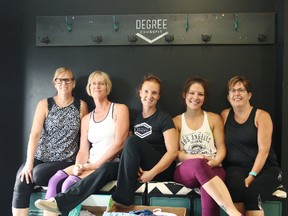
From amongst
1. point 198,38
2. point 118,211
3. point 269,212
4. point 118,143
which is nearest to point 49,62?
point 118,143

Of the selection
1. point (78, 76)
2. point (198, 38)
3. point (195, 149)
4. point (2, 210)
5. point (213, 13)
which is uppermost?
point (213, 13)

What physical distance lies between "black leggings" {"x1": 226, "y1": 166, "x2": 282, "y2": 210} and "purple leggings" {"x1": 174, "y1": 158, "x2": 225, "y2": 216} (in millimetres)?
90

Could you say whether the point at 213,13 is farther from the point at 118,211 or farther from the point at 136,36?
the point at 118,211

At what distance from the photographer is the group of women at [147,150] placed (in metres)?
2.13

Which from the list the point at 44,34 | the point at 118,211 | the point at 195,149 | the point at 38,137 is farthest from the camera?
the point at 44,34

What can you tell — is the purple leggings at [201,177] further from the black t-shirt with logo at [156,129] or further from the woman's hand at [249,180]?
the black t-shirt with logo at [156,129]

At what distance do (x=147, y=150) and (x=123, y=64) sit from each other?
971 millimetres

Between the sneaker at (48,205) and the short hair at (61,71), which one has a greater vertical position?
the short hair at (61,71)

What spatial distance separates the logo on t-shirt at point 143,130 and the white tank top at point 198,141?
27 centimetres

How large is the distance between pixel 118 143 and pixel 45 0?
1.55 meters

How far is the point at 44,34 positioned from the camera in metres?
2.92

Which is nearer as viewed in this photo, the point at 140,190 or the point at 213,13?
the point at 140,190

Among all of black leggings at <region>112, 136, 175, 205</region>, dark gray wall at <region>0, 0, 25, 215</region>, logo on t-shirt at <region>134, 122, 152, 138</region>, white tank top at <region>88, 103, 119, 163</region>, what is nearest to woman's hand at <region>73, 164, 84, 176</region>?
white tank top at <region>88, 103, 119, 163</region>

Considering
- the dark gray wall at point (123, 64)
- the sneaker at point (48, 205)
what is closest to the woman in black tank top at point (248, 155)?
the dark gray wall at point (123, 64)
